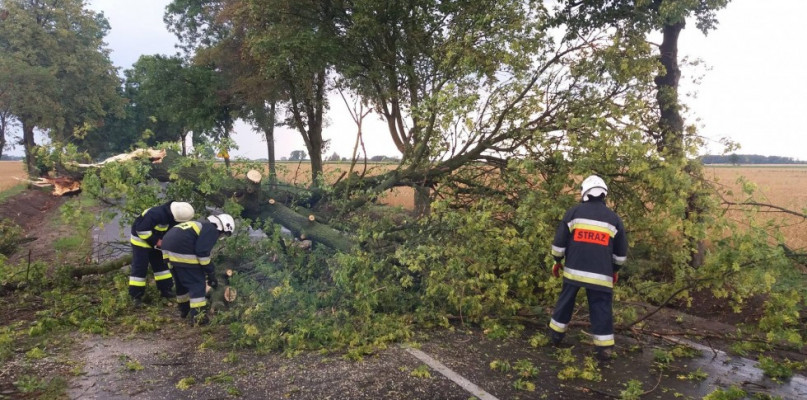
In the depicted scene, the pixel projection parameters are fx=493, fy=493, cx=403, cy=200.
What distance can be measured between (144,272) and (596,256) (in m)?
5.31

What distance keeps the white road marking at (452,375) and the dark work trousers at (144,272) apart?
350cm

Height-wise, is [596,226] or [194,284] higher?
[596,226]

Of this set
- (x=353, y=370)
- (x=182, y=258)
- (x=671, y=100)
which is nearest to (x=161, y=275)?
(x=182, y=258)

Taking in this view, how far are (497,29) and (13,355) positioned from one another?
23.8 feet

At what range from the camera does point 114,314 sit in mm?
5820

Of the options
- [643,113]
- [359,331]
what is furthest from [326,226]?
[643,113]

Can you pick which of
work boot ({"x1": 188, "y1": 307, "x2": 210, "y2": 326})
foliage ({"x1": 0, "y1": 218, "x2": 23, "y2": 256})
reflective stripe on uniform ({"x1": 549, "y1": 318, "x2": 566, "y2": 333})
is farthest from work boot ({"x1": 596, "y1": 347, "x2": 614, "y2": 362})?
foliage ({"x1": 0, "y1": 218, "x2": 23, "y2": 256})

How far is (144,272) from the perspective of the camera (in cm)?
620

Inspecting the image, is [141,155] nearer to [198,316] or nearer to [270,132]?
[198,316]

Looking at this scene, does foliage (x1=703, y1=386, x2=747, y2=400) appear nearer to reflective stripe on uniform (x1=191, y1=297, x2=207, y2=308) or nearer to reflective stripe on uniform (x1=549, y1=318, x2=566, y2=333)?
reflective stripe on uniform (x1=549, y1=318, x2=566, y2=333)

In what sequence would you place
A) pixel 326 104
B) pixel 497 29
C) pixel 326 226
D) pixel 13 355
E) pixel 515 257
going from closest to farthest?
pixel 13 355
pixel 515 257
pixel 326 226
pixel 497 29
pixel 326 104

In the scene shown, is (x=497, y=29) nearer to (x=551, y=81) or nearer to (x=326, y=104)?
(x=551, y=81)

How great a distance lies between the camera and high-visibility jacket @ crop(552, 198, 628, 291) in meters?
4.55

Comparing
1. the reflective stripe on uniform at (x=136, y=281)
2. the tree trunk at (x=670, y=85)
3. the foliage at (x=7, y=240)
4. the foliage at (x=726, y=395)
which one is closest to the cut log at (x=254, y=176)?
the reflective stripe on uniform at (x=136, y=281)
